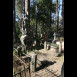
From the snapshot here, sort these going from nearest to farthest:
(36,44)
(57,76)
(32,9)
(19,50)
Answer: (57,76)
(19,50)
(36,44)
(32,9)
